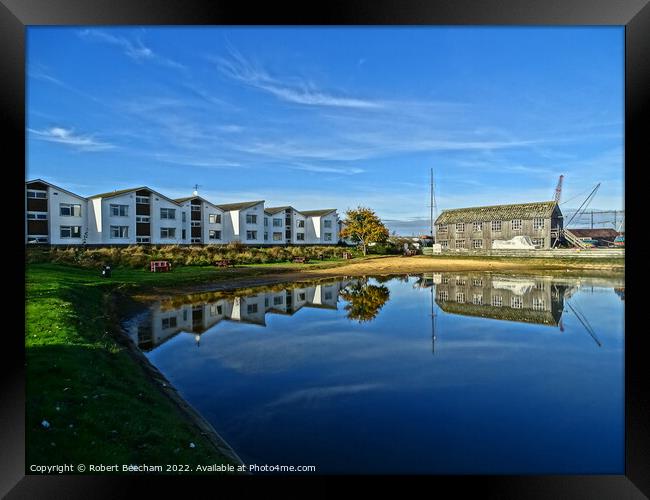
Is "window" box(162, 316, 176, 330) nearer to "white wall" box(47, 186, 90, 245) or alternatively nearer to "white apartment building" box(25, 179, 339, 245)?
"white wall" box(47, 186, 90, 245)

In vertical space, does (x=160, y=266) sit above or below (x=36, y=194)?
below

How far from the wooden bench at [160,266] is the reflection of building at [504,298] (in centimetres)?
1190

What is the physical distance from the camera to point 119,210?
1834cm

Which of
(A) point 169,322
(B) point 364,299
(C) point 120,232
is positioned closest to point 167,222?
(C) point 120,232

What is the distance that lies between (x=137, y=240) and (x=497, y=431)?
67.3ft

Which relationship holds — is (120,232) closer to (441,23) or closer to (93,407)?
(93,407)

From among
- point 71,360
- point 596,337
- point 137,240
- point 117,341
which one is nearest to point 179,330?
point 117,341

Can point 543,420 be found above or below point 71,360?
below

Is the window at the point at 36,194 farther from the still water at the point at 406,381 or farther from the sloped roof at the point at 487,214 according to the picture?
the sloped roof at the point at 487,214

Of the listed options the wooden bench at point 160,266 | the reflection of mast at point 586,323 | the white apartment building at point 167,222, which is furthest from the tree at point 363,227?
the reflection of mast at point 586,323

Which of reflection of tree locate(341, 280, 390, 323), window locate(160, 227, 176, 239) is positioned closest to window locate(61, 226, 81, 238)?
window locate(160, 227, 176, 239)

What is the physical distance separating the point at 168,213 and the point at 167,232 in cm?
116
